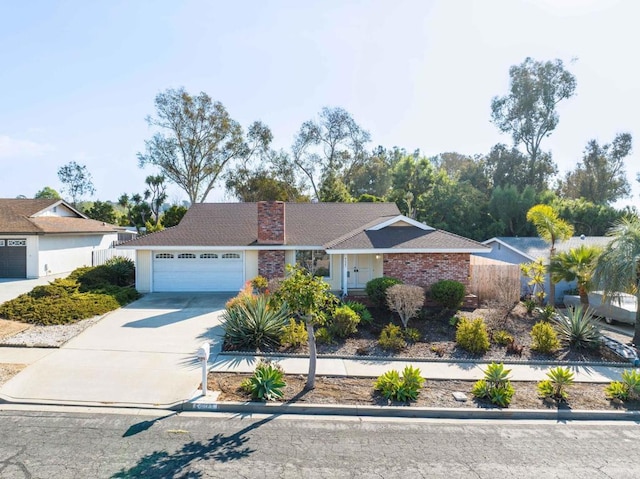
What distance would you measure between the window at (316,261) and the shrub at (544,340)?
9358mm

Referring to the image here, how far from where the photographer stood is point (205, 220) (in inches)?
824

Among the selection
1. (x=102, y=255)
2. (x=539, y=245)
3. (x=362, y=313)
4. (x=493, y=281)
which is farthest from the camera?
(x=102, y=255)

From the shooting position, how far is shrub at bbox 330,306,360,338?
37.9 feet

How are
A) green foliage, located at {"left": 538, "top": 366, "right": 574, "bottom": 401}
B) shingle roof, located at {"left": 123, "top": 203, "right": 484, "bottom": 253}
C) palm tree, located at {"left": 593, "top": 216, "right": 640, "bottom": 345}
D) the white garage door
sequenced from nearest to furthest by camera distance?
green foliage, located at {"left": 538, "top": 366, "right": 574, "bottom": 401} → palm tree, located at {"left": 593, "top": 216, "right": 640, "bottom": 345} → shingle roof, located at {"left": 123, "top": 203, "right": 484, "bottom": 253} → the white garage door

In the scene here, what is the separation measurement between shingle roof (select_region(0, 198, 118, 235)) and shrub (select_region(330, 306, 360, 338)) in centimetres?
1770

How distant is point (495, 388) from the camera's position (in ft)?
25.6

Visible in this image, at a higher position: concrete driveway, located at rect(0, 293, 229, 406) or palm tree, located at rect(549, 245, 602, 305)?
palm tree, located at rect(549, 245, 602, 305)

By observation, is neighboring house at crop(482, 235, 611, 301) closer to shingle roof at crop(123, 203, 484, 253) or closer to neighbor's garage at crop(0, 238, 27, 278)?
shingle roof at crop(123, 203, 484, 253)

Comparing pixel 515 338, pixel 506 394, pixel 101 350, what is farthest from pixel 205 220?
pixel 506 394

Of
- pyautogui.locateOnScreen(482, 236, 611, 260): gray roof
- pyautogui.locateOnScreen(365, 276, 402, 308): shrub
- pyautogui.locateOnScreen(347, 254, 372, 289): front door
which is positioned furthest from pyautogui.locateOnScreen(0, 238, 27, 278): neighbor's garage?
pyautogui.locateOnScreen(482, 236, 611, 260): gray roof

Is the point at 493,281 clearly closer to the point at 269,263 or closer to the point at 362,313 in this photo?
the point at 362,313

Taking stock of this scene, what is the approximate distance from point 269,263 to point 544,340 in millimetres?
11412

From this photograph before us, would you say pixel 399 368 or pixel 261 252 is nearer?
pixel 399 368

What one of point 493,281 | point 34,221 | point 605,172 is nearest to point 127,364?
point 493,281
